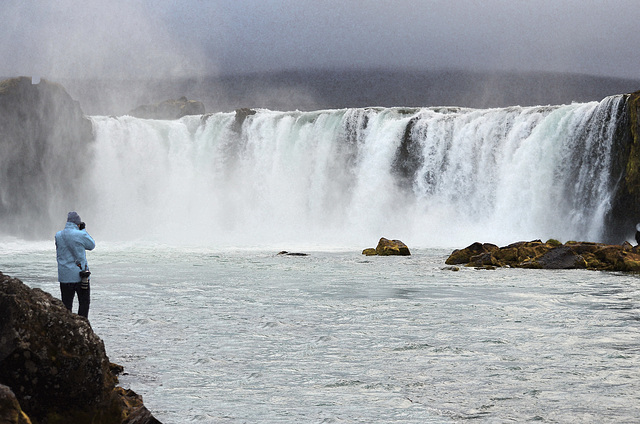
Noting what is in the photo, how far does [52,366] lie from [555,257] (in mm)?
20087

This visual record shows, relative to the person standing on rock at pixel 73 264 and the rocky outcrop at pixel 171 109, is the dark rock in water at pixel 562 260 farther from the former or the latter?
the rocky outcrop at pixel 171 109

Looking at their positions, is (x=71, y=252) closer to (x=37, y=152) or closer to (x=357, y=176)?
(x=357, y=176)

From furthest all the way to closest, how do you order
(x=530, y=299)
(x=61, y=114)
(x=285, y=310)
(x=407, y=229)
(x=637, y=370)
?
(x=61, y=114)
(x=407, y=229)
(x=530, y=299)
(x=285, y=310)
(x=637, y=370)

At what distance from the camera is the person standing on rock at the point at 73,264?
30.5ft

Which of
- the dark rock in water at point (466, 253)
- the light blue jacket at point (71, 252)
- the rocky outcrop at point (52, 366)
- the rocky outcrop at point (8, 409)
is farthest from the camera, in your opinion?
the dark rock in water at point (466, 253)

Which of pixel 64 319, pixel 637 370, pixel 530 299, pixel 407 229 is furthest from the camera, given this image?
pixel 407 229

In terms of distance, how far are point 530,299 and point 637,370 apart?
6.66 m

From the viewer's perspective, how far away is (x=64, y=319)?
5805 mm

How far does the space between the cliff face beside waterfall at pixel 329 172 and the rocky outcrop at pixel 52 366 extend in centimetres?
2861

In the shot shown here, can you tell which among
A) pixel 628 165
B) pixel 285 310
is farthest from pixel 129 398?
pixel 628 165

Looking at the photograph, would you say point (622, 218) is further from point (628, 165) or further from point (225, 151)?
point (225, 151)

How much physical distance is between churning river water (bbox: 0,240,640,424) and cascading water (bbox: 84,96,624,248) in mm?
15175

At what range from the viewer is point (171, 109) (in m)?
105

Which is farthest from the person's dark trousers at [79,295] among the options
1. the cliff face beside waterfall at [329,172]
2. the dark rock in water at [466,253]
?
the cliff face beside waterfall at [329,172]
